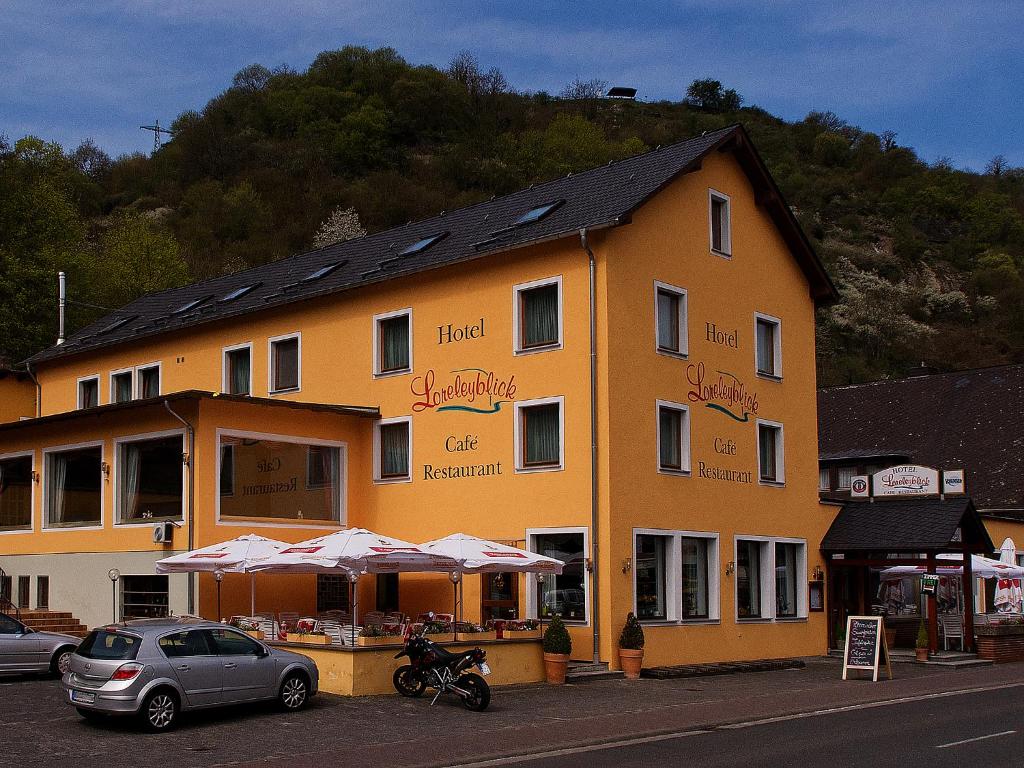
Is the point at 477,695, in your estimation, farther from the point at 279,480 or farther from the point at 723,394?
the point at 723,394

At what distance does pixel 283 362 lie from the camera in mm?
31453

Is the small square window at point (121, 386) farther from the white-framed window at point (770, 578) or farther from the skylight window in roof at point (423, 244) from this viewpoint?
the white-framed window at point (770, 578)

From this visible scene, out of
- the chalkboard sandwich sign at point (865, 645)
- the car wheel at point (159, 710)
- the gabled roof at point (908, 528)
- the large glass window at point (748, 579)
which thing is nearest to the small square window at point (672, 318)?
the large glass window at point (748, 579)

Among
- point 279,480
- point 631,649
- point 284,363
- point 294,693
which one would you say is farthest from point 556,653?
point 284,363

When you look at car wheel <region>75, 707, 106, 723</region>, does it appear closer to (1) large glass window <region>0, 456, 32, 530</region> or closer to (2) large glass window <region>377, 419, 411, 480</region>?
(2) large glass window <region>377, 419, 411, 480</region>

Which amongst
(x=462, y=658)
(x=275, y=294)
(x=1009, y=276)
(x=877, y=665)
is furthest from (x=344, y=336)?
(x=1009, y=276)

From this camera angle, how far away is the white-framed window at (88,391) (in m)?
36.6

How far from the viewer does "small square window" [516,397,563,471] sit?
2538 centimetres

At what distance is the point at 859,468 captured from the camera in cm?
4166

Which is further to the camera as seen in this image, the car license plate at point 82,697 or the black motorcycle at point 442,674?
the black motorcycle at point 442,674

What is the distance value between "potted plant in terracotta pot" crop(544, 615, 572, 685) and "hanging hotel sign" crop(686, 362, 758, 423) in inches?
264

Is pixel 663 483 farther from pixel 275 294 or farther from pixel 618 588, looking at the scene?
pixel 275 294

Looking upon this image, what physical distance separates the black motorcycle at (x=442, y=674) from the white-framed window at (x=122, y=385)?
18299mm

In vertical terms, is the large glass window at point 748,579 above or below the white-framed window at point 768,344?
below
